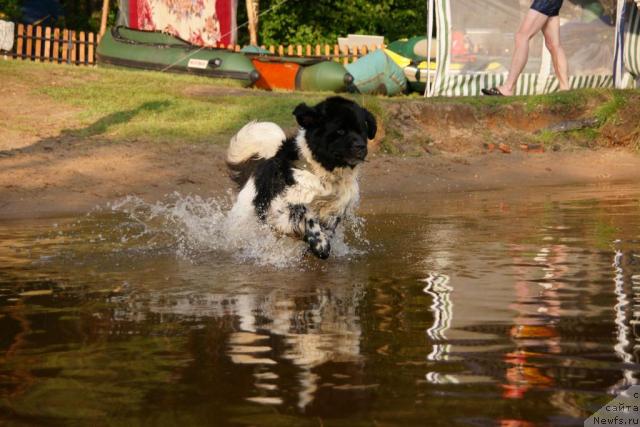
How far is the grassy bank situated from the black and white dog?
5216 mm

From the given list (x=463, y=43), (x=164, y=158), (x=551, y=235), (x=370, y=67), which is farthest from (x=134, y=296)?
(x=370, y=67)

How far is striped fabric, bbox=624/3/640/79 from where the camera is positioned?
728 inches

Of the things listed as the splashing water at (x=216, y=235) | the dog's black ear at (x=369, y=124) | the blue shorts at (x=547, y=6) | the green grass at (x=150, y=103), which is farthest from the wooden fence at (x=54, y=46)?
the dog's black ear at (x=369, y=124)

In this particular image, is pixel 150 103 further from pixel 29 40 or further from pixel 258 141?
pixel 29 40

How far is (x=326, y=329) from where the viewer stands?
A: 529cm

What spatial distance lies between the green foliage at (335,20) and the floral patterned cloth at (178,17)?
140 inches

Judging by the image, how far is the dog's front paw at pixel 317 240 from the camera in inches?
301

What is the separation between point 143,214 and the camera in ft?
34.2

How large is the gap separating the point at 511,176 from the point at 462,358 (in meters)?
8.75

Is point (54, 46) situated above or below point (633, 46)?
below

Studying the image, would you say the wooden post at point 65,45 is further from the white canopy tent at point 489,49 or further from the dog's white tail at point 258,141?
the dog's white tail at point 258,141

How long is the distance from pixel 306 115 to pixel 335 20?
70.6 feet

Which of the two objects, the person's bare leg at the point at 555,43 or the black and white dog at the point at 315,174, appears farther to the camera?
the person's bare leg at the point at 555,43

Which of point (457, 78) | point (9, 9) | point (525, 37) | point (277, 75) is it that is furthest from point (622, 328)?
point (9, 9)
